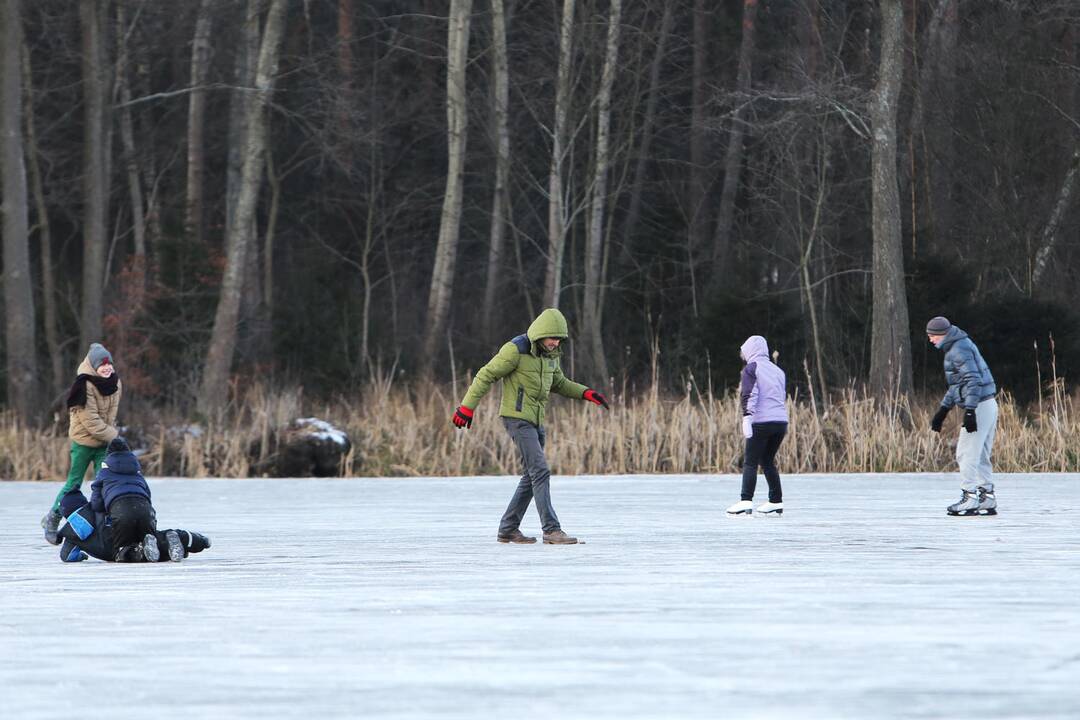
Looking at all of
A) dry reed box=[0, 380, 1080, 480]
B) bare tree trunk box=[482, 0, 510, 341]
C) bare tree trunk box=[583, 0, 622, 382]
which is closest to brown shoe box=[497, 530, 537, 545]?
dry reed box=[0, 380, 1080, 480]

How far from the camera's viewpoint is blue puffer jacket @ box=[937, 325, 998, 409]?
600 inches

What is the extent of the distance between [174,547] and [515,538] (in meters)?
2.37

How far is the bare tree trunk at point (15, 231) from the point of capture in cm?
2789

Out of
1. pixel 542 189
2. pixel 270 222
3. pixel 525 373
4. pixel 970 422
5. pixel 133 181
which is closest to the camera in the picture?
pixel 525 373

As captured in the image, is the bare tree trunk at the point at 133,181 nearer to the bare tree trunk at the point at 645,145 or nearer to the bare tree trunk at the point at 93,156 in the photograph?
the bare tree trunk at the point at 93,156

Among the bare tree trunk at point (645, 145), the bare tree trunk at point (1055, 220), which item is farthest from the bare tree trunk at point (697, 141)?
the bare tree trunk at point (1055, 220)

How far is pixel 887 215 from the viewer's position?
1077 inches

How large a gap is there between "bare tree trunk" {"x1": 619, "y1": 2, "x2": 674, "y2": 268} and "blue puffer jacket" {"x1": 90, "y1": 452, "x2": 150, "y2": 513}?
26.9 meters

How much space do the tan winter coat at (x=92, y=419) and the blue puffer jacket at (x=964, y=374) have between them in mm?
6533

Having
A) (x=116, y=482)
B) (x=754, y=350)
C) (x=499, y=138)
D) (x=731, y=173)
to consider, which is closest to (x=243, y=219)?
(x=499, y=138)

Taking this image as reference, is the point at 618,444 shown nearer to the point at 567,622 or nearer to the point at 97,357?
the point at 97,357

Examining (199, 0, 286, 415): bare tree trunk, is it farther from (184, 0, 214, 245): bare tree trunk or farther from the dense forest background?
(184, 0, 214, 245): bare tree trunk

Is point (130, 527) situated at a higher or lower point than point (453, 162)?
lower

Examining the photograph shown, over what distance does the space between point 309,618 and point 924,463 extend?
14.3 meters
